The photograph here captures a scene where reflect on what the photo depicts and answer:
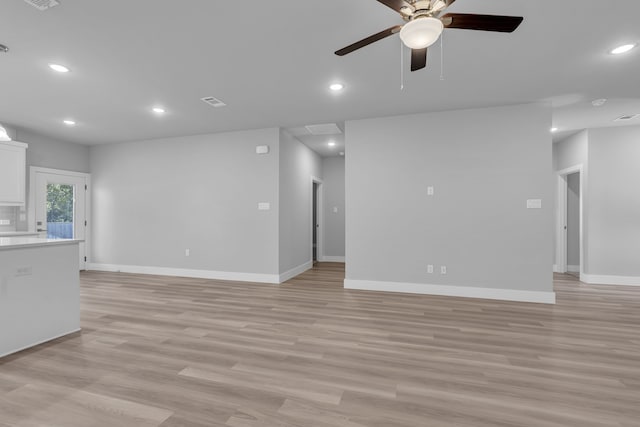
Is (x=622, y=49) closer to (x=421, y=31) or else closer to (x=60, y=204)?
(x=421, y=31)

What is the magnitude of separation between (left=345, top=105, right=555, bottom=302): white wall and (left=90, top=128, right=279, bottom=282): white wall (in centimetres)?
166

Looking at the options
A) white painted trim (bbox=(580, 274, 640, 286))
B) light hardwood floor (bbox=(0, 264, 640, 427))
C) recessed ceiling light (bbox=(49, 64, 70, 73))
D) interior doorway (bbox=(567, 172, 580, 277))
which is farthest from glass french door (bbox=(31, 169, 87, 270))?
interior doorway (bbox=(567, 172, 580, 277))

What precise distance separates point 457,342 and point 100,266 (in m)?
7.31

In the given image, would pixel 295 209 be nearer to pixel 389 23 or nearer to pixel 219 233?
pixel 219 233

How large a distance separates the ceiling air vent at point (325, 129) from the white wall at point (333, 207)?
8.01ft

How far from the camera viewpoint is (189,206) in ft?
20.0

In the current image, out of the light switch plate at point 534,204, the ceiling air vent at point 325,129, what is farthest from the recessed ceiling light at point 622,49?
the ceiling air vent at point 325,129

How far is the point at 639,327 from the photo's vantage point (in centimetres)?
331

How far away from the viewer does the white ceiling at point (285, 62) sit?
2389 millimetres

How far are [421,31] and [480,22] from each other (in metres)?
0.43

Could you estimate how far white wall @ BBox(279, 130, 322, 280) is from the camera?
568cm

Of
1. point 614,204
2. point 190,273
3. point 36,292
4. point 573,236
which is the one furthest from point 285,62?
point 573,236

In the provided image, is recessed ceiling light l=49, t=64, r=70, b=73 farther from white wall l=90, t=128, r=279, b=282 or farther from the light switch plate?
the light switch plate

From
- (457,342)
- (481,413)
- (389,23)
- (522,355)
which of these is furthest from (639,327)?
(389,23)
